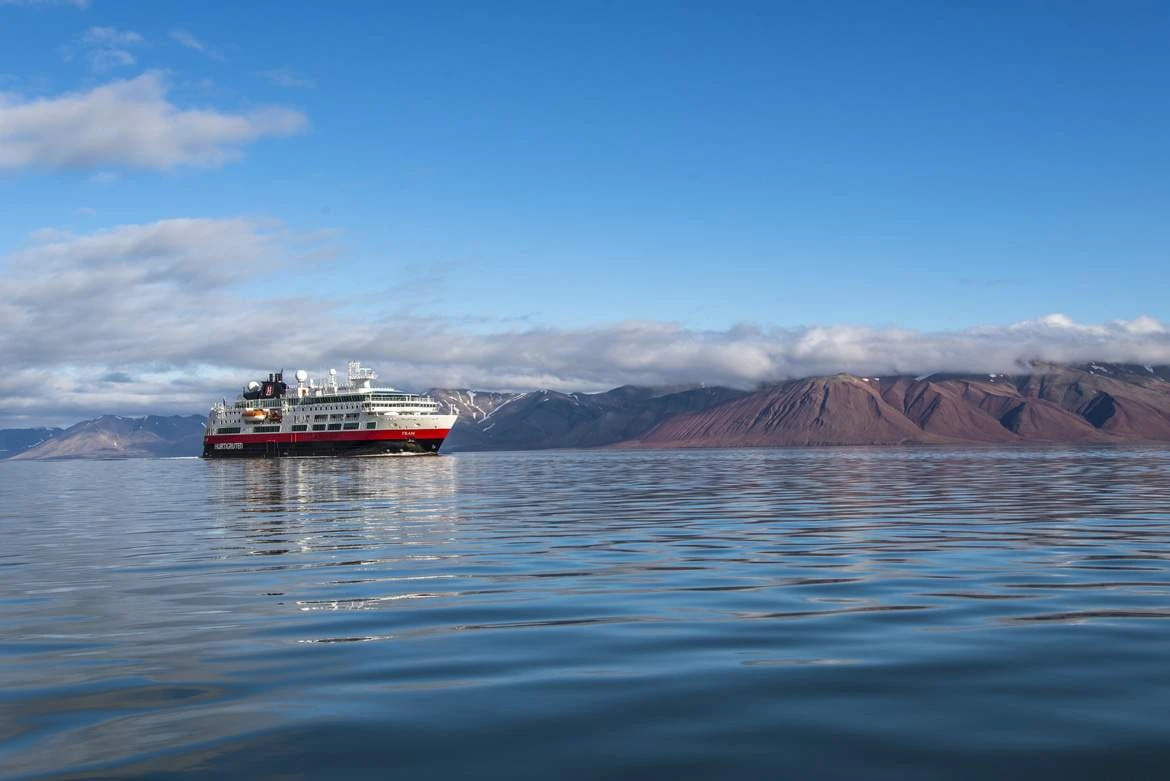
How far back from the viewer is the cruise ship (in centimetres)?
16138

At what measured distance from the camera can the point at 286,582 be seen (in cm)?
1880

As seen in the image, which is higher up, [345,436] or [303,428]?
[303,428]

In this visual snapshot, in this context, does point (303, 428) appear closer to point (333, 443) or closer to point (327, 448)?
point (327, 448)

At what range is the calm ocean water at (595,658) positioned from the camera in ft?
24.8

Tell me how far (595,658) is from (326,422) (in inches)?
6375

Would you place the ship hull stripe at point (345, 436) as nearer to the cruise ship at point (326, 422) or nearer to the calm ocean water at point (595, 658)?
the cruise ship at point (326, 422)

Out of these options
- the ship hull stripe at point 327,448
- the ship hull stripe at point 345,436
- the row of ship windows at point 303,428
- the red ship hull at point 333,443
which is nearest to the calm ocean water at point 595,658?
the ship hull stripe at point 345,436

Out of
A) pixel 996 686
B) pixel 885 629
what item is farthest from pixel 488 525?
pixel 996 686

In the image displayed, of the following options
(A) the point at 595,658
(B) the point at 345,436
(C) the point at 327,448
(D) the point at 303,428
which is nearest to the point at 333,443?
(C) the point at 327,448

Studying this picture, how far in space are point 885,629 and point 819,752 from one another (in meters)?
5.52

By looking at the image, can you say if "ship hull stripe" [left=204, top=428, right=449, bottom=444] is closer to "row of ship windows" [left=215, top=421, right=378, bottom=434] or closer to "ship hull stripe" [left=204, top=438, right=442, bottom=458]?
"ship hull stripe" [left=204, top=438, right=442, bottom=458]

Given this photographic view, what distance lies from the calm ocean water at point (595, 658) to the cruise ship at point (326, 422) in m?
136

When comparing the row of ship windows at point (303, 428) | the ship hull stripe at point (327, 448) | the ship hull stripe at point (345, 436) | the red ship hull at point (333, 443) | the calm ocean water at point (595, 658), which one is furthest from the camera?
the row of ship windows at point (303, 428)

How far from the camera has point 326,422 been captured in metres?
167
